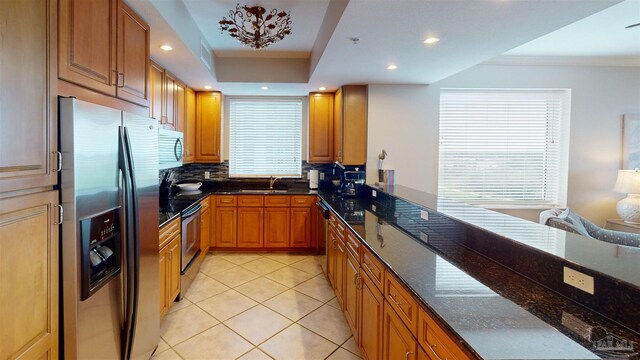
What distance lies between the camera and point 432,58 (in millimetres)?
2900

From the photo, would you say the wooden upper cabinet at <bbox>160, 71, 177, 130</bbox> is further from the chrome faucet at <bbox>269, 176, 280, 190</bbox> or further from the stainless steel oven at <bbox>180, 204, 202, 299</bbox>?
the chrome faucet at <bbox>269, 176, 280, 190</bbox>

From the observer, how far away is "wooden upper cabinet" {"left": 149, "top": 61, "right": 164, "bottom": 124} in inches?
112

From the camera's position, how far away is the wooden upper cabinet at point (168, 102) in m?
3.22

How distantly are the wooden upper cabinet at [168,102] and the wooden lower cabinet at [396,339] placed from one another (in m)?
2.83

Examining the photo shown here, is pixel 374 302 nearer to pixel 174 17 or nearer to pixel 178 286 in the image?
pixel 178 286

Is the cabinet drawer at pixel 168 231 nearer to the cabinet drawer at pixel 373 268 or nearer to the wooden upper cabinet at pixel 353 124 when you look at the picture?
the cabinet drawer at pixel 373 268

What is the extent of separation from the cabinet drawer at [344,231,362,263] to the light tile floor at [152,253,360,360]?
2.29ft

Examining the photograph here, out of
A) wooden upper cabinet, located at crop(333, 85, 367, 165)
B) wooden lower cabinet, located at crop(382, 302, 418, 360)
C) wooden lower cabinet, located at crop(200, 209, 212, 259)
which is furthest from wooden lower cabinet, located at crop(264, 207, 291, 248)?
wooden lower cabinet, located at crop(382, 302, 418, 360)

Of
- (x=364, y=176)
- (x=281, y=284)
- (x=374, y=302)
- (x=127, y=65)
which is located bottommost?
(x=281, y=284)

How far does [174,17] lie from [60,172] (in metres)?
1.62

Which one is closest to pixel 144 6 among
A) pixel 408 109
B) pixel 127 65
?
pixel 127 65

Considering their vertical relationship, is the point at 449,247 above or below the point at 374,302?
above

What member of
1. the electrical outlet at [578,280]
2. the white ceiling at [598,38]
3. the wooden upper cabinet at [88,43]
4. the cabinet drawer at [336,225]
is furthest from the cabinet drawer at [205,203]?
the white ceiling at [598,38]

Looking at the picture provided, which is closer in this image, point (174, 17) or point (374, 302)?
point (374, 302)
